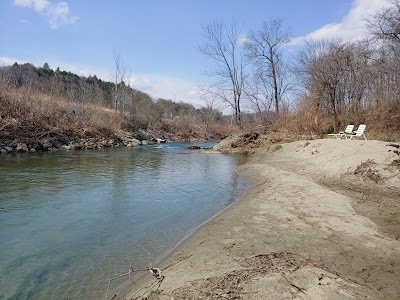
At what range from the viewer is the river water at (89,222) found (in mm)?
4430

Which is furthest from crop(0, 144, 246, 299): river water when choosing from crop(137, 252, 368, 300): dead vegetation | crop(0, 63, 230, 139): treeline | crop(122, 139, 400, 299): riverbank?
crop(0, 63, 230, 139): treeline

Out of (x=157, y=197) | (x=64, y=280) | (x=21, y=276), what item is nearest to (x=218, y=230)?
(x=64, y=280)

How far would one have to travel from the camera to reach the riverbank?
3.26 meters

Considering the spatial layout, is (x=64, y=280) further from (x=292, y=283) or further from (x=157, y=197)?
(x=157, y=197)

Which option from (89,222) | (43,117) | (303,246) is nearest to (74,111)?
(43,117)

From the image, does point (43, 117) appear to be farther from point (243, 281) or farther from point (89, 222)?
point (243, 281)

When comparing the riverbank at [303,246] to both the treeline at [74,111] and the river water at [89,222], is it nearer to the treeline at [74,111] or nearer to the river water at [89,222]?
the river water at [89,222]

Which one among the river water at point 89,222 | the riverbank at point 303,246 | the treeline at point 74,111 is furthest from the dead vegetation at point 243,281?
the treeline at point 74,111

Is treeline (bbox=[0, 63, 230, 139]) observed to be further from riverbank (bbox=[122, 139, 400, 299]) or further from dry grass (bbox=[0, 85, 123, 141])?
riverbank (bbox=[122, 139, 400, 299])

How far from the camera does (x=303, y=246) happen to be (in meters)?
4.72

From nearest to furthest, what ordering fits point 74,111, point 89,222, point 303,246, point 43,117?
point 303,246 < point 89,222 < point 43,117 < point 74,111

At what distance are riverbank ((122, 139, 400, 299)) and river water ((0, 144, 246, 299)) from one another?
0.85 metres

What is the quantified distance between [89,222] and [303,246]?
15.9 feet

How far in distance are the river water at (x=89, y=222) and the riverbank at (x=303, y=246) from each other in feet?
2.80
